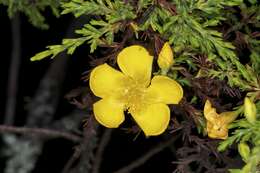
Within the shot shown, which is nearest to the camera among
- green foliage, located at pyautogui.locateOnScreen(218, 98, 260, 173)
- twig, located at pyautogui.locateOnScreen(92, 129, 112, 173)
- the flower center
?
green foliage, located at pyautogui.locateOnScreen(218, 98, 260, 173)

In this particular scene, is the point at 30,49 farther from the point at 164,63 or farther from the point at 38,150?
the point at 164,63

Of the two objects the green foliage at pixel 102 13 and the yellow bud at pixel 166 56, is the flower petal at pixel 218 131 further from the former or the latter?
the green foliage at pixel 102 13

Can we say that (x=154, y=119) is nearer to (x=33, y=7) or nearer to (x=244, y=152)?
(x=244, y=152)

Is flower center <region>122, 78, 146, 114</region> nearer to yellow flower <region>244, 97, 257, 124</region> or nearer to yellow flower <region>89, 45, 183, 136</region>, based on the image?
yellow flower <region>89, 45, 183, 136</region>

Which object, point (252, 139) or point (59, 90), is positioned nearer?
point (252, 139)

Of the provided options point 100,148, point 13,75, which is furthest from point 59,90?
point 100,148

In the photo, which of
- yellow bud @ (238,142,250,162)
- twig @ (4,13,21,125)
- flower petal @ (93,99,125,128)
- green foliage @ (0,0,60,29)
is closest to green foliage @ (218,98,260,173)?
yellow bud @ (238,142,250,162)

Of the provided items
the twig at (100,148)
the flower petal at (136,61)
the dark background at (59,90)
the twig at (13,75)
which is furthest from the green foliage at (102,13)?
the twig at (13,75)
